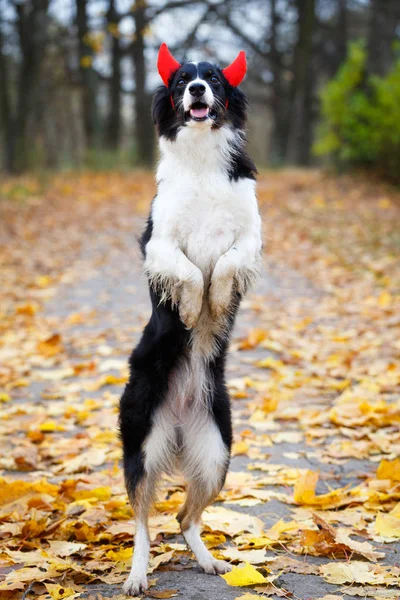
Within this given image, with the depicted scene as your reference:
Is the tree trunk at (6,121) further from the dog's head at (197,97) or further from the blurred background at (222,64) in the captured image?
the dog's head at (197,97)

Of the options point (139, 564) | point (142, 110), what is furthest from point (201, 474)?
point (142, 110)

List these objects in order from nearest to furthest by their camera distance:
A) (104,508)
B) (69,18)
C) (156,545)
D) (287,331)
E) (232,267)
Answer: (232,267) < (156,545) < (104,508) < (287,331) < (69,18)

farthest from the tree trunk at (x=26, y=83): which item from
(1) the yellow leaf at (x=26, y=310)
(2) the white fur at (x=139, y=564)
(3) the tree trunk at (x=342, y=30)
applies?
(2) the white fur at (x=139, y=564)

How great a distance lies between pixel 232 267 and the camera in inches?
126

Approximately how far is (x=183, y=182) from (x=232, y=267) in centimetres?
46

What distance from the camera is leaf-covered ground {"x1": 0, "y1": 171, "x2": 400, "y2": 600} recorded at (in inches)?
119

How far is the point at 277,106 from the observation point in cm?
3086

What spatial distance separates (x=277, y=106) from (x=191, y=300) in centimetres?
2918

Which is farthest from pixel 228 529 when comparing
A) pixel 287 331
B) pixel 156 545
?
pixel 287 331

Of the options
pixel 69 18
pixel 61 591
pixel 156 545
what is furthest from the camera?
pixel 69 18

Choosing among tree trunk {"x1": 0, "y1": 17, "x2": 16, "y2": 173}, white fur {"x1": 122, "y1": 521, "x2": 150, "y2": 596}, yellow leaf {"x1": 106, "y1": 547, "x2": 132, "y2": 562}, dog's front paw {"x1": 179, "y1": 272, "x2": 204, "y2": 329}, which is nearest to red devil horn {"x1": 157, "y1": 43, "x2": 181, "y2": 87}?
dog's front paw {"x1": 179, "y1": 272, "x2": 204, "y2": 329}

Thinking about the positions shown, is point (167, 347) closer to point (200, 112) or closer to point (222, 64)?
point (200, 112)

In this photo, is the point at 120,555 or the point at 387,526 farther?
the point at 387,526

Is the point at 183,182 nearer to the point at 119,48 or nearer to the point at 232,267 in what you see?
the point at 232,267
